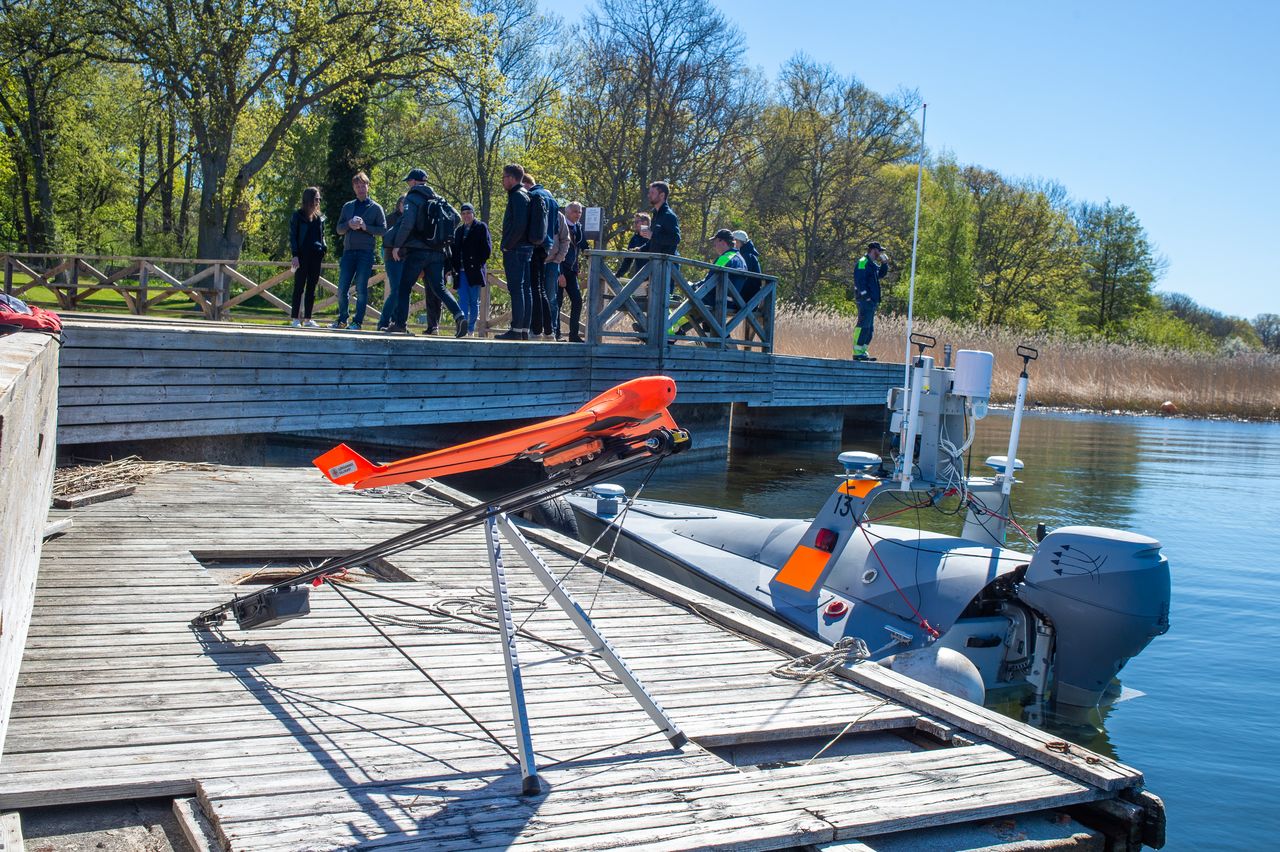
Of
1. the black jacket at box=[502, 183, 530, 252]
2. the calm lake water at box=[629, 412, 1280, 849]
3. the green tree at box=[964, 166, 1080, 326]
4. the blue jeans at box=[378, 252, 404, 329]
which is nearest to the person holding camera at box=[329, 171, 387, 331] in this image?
the blue jeans at box=[378, 252, 404, 329]

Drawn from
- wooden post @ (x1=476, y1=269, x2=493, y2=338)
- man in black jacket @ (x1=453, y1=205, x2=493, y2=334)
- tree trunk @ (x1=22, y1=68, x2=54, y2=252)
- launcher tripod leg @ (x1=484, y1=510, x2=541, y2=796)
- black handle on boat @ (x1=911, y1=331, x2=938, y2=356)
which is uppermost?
tree trunk @ (x1=22, y1=68, x2=54, y2=252)

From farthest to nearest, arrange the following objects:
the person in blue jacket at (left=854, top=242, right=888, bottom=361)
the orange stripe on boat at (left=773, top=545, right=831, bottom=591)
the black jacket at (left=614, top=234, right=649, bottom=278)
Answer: the person in blue jacket at (left=854, top=242, right=888, bottom=361) → the black jacket at (left=614, top=234, right=649, bottom=278) → the orange stripe on boat at (left=773, top=545, right=831, bottom=591)

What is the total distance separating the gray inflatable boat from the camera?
557 cm

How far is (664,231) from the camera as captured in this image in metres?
12.5

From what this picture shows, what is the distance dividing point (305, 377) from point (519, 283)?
131 inches

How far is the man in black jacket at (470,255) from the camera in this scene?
11781 mm

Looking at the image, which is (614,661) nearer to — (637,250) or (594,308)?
(594,308)

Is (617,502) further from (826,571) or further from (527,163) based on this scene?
(527,163)

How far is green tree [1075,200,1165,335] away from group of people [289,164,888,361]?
42223 millimetres

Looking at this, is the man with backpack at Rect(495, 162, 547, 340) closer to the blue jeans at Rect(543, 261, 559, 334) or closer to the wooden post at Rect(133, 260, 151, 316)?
the blue jeans at Rect(543, 261, 559, 334)

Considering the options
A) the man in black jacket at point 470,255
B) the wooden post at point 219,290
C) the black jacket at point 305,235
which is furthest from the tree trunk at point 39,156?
the man in black jacket at point 470,255

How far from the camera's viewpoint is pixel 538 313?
40.3 ft

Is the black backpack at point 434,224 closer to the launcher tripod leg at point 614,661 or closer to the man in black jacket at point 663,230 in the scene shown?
the man in black jacket at point 663,230

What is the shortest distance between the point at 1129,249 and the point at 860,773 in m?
52.6
